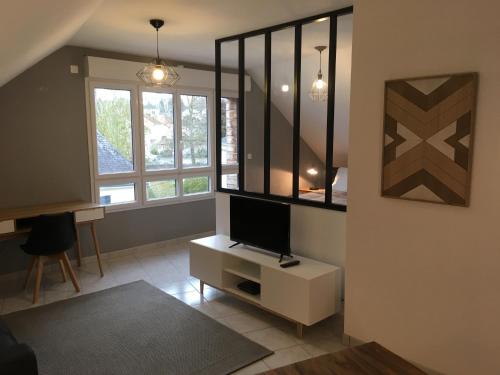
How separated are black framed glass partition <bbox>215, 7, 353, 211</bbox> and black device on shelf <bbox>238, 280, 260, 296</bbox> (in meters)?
0.83

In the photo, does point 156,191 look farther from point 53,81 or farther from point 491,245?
point 491,245

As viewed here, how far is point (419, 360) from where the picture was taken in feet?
8.21

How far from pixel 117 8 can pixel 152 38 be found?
39.7 inches

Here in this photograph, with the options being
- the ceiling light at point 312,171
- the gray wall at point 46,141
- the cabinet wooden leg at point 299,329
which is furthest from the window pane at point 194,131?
the cabinet wooden leg at point 299,329

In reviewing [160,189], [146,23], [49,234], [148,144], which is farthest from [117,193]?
[146,23]

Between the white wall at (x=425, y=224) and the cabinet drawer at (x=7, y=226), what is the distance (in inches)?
123

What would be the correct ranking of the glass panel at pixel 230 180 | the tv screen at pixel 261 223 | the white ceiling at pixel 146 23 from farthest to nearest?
the glass panel at pixel 230 180, the tv screen at pixel 261 223, the white ceiling at pixel 146 23

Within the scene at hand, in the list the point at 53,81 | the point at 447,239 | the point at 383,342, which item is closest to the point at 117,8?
the point at 53,81

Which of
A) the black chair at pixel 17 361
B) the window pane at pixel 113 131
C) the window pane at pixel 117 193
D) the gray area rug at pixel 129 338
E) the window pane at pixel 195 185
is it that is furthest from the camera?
the window pane at pixel 195 185

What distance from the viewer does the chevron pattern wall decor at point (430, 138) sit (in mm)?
2168

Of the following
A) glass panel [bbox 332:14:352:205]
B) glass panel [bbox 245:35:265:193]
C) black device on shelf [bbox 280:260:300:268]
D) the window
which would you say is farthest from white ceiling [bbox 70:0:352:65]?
black device on shelf [bbox 280:260:300:268]

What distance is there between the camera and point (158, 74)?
3.44 meters

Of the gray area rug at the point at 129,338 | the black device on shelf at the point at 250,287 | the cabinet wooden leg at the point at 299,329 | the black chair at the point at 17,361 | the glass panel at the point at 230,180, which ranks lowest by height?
the gray area rug at the point at 129,338

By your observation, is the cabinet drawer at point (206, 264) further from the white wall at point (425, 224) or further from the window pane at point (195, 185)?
the window pane at point (195, 185)
